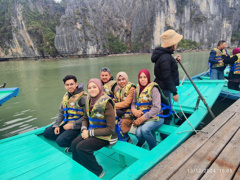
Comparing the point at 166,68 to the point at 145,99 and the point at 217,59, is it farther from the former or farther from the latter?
the point at 217,59

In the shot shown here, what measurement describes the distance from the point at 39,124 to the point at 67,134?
11.6 feet

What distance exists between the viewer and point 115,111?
93.1 inches

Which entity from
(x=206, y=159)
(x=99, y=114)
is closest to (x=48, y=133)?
(x=99, y=114)

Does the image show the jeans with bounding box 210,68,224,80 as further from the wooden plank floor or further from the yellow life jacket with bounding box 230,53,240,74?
the wooden plank floor

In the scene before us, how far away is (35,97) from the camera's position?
30.4 ft

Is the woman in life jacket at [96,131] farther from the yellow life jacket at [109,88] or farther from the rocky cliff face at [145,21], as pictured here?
the rocky cliff face at [145,21]

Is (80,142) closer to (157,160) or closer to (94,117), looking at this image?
(94,117)

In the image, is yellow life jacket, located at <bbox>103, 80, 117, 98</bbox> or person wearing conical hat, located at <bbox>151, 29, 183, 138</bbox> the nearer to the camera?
person wearing conical hat, located at <bbox>151, 29, 183, 138</bbox>

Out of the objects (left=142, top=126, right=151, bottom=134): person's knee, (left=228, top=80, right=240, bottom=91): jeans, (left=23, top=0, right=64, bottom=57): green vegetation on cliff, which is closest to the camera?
(left=142, top=126, right=151, bottom=134): person's knee

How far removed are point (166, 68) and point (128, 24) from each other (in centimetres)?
8285

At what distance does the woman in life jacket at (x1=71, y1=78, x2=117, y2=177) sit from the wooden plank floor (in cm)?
84

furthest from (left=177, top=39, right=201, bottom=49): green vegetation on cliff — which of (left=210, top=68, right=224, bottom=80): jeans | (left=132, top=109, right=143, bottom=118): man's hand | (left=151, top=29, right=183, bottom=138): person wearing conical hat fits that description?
(left=132, top=109, right=143, bottom=118): man's hand

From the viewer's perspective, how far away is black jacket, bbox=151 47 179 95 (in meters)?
2.77

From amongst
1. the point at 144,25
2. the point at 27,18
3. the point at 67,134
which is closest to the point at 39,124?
the point at 67,134
